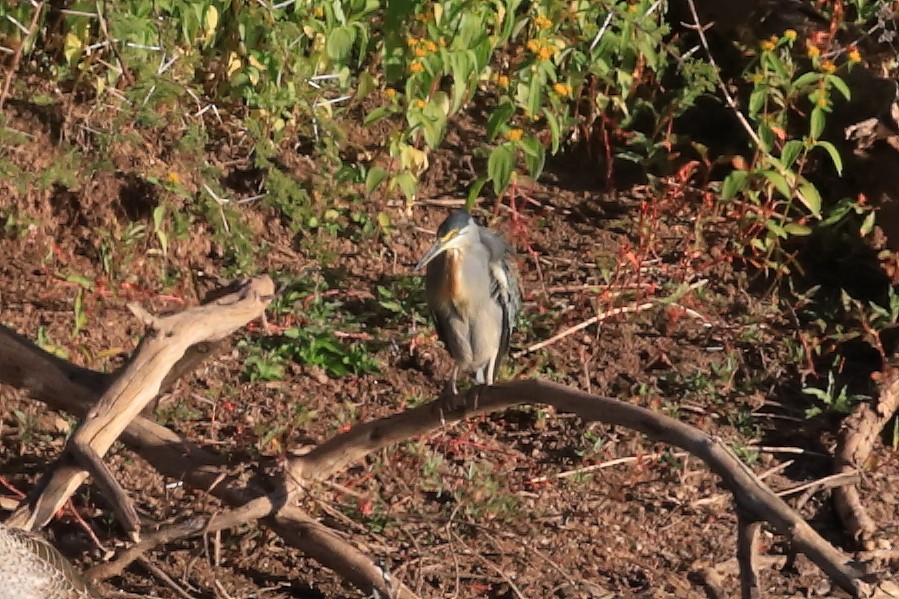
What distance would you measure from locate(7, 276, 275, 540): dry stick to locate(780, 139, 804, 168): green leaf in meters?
2.90

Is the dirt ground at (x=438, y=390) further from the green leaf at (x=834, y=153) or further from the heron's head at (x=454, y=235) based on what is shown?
the heron's head at (x=454, y=235)

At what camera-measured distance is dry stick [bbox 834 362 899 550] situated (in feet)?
15.7

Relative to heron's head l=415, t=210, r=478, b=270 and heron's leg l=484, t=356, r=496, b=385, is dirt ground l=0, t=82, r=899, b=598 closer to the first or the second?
heron's leg l=484, t=356, r=496, b=385

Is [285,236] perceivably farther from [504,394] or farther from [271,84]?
[504,394]

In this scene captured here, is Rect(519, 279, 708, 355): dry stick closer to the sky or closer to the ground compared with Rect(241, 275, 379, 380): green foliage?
closer to the sky

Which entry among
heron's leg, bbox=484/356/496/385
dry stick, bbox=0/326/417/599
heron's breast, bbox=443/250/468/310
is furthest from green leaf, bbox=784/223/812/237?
dry stick, bbox=0/326/417/599

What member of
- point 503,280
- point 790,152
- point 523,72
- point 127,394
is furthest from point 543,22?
point 127,394

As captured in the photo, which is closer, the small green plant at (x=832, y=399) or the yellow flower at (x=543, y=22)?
the small green plant at (x=832, y=399)

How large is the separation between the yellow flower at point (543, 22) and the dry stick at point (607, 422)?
7.10ft

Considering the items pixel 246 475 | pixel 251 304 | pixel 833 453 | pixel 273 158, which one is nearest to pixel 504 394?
pixel 251 304

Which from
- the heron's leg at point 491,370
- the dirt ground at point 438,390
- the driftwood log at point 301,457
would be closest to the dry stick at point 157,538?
the driftwood log at point 301,457

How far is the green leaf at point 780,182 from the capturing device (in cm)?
556

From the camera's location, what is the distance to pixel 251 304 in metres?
3.56

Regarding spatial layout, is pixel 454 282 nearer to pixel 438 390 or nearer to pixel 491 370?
pixel 491 370
